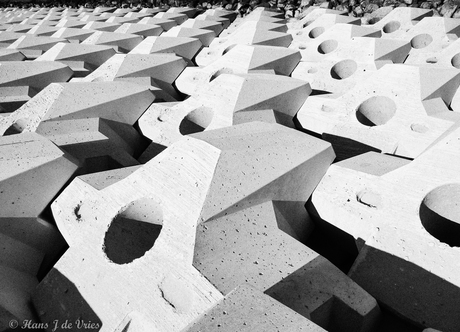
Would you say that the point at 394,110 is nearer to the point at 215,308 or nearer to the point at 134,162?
the point at 134,162

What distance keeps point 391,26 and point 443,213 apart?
30.2ft

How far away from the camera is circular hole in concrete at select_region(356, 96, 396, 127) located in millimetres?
5359

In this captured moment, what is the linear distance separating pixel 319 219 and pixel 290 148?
0.90 m

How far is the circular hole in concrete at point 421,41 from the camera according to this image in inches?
339

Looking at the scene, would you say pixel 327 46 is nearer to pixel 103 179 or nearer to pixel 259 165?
pixel 259 165

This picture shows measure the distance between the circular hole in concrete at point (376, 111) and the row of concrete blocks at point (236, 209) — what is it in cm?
3

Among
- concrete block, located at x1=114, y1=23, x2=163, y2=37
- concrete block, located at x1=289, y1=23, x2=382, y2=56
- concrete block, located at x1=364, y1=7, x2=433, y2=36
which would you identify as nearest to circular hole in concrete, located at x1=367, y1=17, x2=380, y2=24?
concrete block, located at x1=364, y1=7, x2=433, y2=36

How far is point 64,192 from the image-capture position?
3951 mm

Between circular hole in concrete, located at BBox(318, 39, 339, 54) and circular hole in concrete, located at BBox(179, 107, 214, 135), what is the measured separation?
4.59 m

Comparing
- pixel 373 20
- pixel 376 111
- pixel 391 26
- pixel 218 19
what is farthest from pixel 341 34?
pixel 218 19

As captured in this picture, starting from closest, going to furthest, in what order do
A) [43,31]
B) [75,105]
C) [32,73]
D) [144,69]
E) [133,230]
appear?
[133,230] < [75,105] < [32,73] < [144,69] < [43,31]

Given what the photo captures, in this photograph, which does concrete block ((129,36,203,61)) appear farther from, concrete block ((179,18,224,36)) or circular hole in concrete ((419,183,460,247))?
circular hole in concrete ((419,183,460,247))

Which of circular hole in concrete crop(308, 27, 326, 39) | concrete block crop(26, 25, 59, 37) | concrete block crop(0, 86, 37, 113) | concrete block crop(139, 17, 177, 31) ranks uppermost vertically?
concrete block crop(26, 25, 59, 37)

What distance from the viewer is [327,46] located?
8.95 meters
